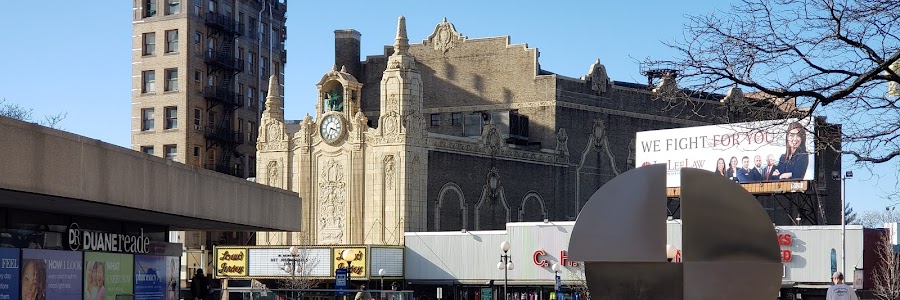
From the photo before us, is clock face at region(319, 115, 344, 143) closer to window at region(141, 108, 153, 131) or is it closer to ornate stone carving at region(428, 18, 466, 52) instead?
ornate stone carving at region(428, 18, 466, 52)

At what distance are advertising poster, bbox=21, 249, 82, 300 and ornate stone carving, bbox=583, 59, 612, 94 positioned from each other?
6764 centimetres

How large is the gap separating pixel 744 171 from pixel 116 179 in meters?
57.5

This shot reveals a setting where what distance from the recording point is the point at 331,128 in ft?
268

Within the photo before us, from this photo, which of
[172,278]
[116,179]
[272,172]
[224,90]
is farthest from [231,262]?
[116,179]

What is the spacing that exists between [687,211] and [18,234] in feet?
37.5

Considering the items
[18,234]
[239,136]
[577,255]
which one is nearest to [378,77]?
[239,136]

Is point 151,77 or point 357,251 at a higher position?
point 151,77

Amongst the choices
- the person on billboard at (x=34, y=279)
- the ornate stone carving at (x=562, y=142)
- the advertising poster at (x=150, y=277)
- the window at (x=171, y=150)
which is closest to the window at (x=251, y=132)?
the window at (x=171, y=150)

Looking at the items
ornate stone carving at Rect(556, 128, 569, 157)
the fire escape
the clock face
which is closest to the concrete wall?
the clock face

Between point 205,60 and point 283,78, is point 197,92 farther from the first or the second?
point 283,78

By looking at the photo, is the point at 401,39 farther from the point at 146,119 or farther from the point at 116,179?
the point at 116,179

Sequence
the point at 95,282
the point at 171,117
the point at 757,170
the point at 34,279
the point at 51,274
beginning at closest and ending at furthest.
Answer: the point at 34,279 < the point at 51,274 < the point at 95,282 < the point at 757,170 < the point at 171,117

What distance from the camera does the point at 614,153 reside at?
93250 millimetres

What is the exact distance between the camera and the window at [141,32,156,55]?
299 feet
